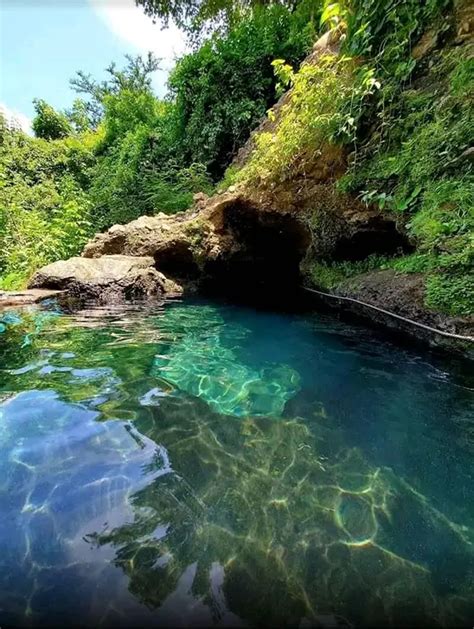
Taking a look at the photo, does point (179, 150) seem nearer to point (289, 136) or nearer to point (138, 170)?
point (138, 170)

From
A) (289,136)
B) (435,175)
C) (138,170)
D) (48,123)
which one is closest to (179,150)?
(138,170)

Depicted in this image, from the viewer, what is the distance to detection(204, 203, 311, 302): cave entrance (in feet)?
28.9

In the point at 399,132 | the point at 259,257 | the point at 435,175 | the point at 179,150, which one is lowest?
the point at 259,257

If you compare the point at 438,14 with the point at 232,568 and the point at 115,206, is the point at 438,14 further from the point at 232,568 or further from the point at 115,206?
the point at 115,206

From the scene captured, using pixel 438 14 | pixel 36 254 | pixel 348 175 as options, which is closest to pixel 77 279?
pixel 36 254

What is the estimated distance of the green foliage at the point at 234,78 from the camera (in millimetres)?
11203

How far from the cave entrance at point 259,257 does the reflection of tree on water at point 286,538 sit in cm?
650

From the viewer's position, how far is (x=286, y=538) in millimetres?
1979

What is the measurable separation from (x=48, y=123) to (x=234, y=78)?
15459 mm

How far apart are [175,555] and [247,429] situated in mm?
1261

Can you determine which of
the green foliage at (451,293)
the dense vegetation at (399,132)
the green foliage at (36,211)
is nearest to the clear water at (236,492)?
the green foliage at (451,293)

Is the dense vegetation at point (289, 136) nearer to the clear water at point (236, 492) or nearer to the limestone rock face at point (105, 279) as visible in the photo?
the limestone rock face at point (105, 279)

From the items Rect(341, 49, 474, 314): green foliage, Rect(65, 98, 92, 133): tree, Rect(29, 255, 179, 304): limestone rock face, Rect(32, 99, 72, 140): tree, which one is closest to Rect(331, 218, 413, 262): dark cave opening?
Rect(341, 49, 474, 314): green foliage

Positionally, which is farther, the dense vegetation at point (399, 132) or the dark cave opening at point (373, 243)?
the dark cave opening at point (373, 243)
